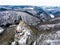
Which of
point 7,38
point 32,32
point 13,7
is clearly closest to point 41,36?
point 32,32

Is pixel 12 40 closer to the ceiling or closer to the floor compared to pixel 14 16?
→ closer to the floor

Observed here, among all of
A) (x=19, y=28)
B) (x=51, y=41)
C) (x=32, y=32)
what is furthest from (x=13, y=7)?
(x=51, y=41)
